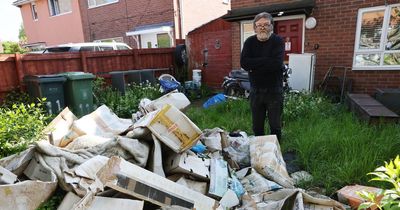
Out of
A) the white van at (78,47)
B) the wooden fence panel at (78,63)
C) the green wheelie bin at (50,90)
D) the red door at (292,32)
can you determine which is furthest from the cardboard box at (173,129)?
the white van at (78,47)

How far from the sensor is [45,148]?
7.75 feet

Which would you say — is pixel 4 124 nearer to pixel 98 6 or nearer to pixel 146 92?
pixel 146 92

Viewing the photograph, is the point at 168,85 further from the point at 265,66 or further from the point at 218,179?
the point at 218,179

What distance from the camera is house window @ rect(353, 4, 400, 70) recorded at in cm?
576

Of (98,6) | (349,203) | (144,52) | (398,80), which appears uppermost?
(98,6)

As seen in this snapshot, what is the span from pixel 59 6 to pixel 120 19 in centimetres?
556

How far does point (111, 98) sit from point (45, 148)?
169 inches

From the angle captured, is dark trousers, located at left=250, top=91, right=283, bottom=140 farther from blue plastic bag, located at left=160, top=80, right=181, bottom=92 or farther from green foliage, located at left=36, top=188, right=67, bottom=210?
blue plastic bag, located at left=160, top=80, right=181, bottom=92

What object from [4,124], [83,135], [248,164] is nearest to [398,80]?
[248,164]

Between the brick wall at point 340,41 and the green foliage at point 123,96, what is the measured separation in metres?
4.17

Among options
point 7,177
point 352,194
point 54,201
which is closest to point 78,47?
point 7,177

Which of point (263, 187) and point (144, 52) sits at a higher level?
point (144, 52)

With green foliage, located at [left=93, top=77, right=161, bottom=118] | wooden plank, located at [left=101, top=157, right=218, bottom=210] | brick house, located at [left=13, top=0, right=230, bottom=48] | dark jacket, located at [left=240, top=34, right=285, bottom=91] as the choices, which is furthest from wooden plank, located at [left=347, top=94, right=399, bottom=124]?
brick house, located at [left=13, top=0, right=230, bottom=48]

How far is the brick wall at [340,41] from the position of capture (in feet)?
19.7
